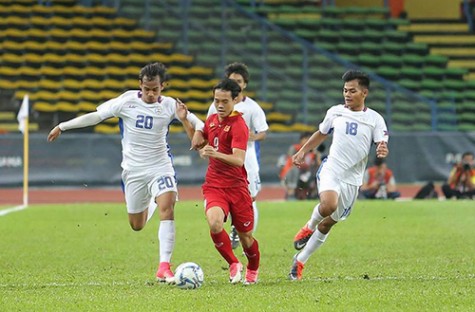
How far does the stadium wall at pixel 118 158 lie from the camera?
90.0 ft

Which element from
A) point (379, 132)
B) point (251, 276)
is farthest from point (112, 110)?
point (379, 132)

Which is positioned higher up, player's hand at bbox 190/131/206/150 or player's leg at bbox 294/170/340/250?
player's hand at bbox 190/131/206/150

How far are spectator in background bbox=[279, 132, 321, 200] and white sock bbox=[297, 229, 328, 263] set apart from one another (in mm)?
13432

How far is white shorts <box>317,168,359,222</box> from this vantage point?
1148cm

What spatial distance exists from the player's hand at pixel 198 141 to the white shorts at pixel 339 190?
4.57 ft

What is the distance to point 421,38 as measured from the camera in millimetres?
38031

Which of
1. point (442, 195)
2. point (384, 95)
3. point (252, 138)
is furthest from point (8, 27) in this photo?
point (252, 138)

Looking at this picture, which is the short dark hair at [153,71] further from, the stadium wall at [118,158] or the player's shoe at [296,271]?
the stadium wall at [118,158]

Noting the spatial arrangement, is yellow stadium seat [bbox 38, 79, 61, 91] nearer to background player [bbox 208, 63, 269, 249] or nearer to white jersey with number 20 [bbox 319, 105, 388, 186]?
background player [bbox 208, 63, 269, 249]

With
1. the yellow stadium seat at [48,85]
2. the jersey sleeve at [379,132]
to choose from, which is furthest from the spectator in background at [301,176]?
the jersey sleeve at [379,132]

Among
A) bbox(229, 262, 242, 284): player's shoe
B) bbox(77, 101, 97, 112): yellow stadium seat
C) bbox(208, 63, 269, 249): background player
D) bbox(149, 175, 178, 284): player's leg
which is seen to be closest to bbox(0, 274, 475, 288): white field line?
bbox(149, 175, 178, 284): player's leg

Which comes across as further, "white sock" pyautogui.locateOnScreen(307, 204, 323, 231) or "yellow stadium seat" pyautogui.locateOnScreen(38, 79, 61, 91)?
"yellow stadium seat" pyautogui.locateOnScreen(38, 79, 61, 91)

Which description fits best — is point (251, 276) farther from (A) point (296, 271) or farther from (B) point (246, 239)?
(A) point (296, 271)

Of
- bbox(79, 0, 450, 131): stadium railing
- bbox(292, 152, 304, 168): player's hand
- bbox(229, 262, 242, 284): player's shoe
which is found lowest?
bbox(79, 0, 450, 131): stadium railing
